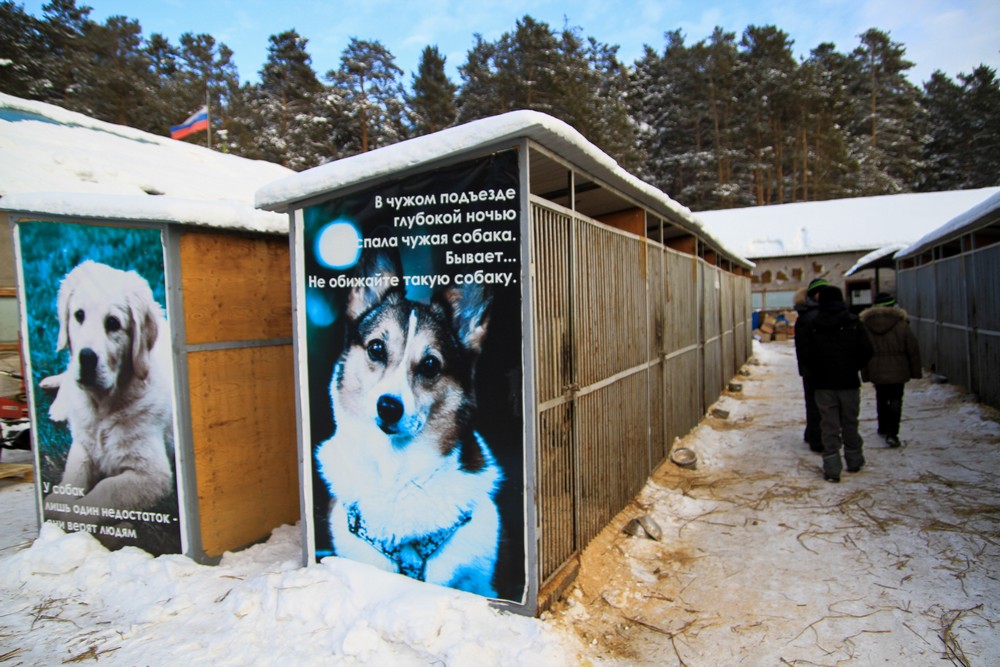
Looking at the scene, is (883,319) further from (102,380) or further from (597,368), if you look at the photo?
(102,380)

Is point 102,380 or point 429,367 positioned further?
point 102,380

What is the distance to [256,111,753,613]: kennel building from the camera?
372 centimetres

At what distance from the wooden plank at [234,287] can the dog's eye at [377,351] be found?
162 centimetres

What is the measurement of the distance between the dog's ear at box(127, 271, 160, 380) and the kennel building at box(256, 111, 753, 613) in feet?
4.11

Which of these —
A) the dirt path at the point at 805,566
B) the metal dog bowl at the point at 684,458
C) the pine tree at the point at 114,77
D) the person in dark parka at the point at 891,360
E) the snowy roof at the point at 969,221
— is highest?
the pine tree at the point at 114,77

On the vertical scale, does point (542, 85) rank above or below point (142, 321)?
above

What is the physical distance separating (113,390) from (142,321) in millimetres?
672

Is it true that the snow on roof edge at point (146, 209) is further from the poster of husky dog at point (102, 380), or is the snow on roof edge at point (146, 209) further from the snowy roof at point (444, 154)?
the snowy roof at point (444, 154)

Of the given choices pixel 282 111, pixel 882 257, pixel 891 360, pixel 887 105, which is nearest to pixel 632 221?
pixel 891 360

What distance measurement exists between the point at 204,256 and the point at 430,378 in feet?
7.51

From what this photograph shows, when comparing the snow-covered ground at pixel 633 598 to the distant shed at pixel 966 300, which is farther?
the distant shed at pixel 966 300

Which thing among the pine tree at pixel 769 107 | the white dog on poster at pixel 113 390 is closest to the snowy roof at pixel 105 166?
the white dog on poster at pixel 113 390

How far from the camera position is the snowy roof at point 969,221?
7.89 metres

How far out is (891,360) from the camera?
739 centimetres
